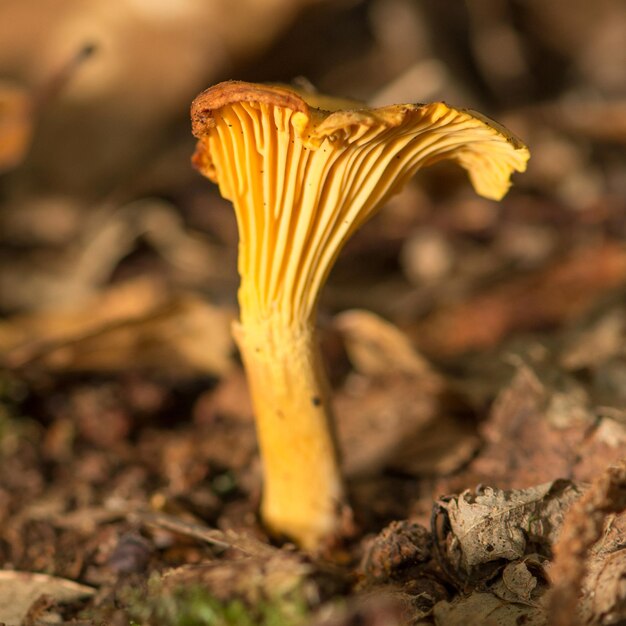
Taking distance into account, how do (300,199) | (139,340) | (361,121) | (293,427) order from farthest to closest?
1. (139,340)
2. (293,427)
3. (300,199)
4. (361,121)

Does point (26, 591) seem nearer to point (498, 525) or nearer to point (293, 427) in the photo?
point (293, 427)

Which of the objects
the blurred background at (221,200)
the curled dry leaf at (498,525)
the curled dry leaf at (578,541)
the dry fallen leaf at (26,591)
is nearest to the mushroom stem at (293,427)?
the curled dry leaf at (498,525)

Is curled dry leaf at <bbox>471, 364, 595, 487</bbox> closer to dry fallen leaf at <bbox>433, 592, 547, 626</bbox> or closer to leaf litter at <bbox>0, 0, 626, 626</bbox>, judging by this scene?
leaf litter at <bbox>0, 0, 626, 626</bbox>

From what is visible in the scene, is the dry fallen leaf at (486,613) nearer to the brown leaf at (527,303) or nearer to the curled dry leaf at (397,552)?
the curled dry leaf at (397,552)

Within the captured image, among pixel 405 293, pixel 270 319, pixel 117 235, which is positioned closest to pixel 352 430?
pixel 270 319

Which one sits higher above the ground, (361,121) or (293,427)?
(361,121)

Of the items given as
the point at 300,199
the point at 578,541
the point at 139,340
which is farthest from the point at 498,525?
the point at 139,340
